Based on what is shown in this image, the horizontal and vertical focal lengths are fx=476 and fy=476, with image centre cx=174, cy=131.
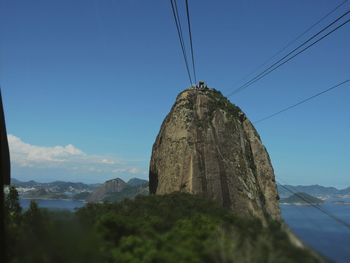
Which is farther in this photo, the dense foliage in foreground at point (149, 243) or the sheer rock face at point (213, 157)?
the sheer rock face at point (213, 157)

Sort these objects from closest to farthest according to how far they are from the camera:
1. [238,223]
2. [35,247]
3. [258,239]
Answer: [35,247], [258,239], [238,223]

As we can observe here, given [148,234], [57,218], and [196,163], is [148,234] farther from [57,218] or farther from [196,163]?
[196,163]

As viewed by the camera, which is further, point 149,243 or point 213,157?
point 213,157

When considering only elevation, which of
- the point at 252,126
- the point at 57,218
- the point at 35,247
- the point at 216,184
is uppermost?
the point at 252,126

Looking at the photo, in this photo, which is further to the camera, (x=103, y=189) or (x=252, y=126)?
(x=103, y=189)

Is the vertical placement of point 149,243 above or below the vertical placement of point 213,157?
below

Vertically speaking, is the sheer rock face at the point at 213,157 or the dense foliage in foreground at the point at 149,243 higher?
the sheer rock face at the point at 213,157

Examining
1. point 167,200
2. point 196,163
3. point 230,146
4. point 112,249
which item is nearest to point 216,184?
point 196,163

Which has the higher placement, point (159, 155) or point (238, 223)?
point (159, 155)
